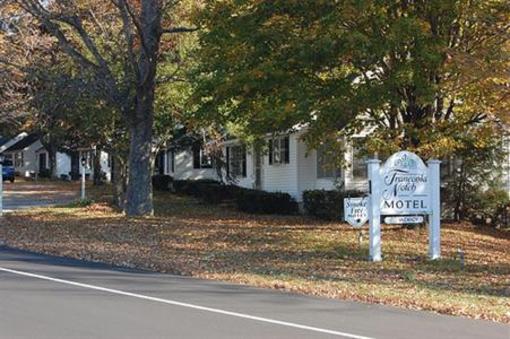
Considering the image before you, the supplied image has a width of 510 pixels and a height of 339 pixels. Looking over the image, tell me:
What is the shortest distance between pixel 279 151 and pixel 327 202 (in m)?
6.46

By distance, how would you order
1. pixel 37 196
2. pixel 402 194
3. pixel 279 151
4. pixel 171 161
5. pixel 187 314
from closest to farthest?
pixel 187 314
pixel 402 194
pixel 279 151
pixel 37 196
pixel 171 161

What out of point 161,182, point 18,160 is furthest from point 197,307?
point 18,160

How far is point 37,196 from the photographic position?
40.2 metres

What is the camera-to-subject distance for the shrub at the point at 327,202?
2409 cm

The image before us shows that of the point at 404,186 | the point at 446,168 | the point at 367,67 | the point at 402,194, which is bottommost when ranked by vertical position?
the point at 402,194

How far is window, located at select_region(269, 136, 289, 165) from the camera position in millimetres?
29906

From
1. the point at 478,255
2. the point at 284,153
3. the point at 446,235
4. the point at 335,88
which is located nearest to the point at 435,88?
the point at 335,88

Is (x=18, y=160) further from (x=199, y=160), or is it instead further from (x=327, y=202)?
(x=327, y=202)

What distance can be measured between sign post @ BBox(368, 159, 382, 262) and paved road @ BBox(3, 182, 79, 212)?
773 inches

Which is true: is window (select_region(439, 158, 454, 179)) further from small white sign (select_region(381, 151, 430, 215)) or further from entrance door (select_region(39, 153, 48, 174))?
entrance door (select_region(39, 153, 48, 174))

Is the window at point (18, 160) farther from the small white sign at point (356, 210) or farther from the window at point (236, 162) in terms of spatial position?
the small white sign at point (356, 210)

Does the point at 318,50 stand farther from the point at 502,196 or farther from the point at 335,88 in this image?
the point at 502,196

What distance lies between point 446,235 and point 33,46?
16372 millimetres

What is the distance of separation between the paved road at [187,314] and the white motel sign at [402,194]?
15.0ft
